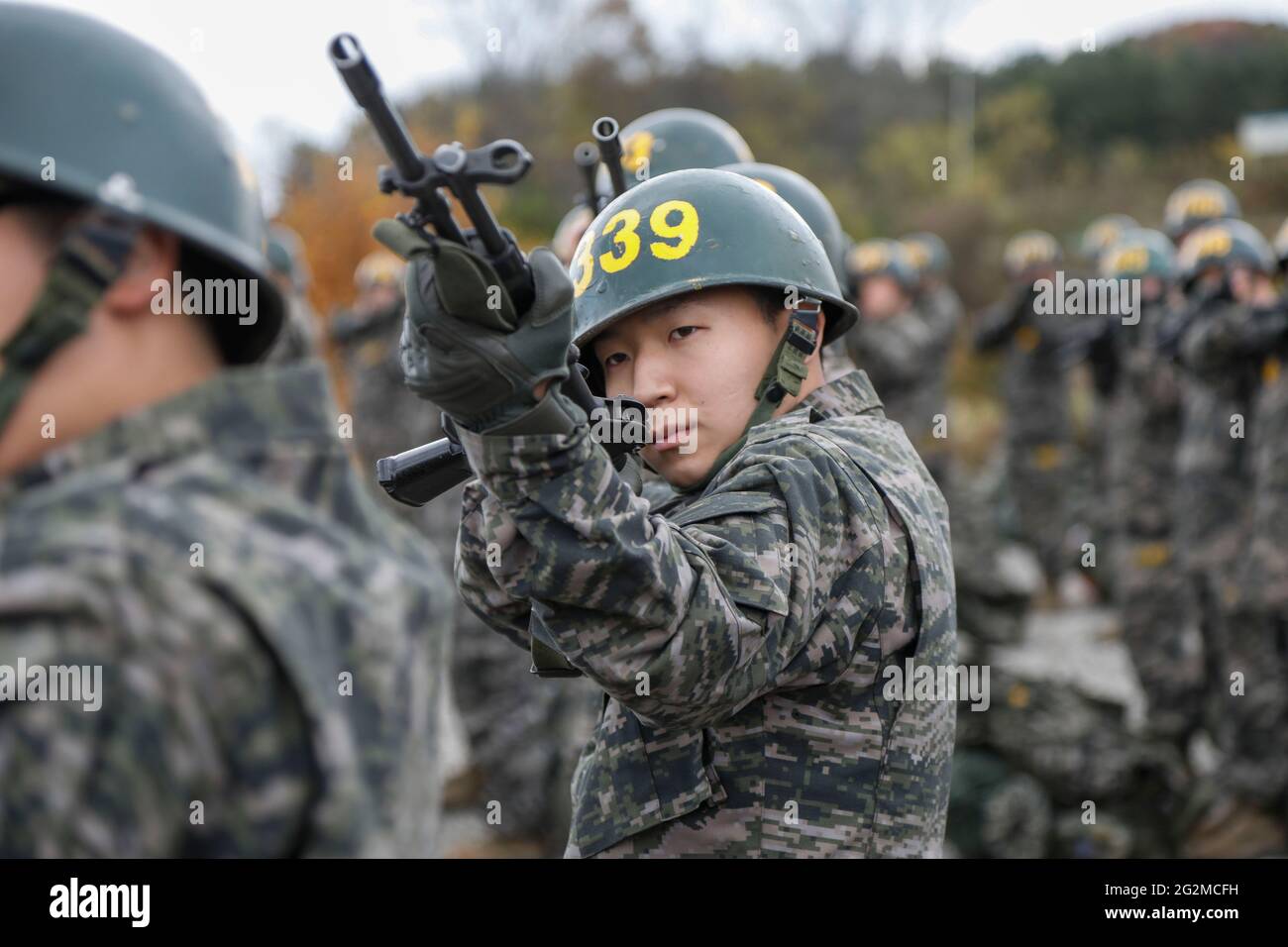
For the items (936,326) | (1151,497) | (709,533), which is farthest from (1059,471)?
(709,533)

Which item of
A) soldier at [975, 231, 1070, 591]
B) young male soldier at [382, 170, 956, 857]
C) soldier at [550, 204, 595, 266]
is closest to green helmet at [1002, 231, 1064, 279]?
soldier at [975, 231, 1070, 591]

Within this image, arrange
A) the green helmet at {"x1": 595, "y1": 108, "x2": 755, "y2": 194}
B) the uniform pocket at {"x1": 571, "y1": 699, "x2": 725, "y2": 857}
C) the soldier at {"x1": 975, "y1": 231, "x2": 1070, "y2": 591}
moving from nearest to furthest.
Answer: the uniform pocket at {"x1": 571, "y1": 699, "x2": 725, "y2": 857}
the green helmet at {"x1": 595, "y1": 108, "x2": 755, "y2": 194}
the soldier at {"x1": 975, "y1": 231, "x2": 1070, "y2": 591}

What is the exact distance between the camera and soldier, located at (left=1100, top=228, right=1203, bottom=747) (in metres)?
8.16

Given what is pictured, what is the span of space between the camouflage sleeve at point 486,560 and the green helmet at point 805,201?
71.1 inches

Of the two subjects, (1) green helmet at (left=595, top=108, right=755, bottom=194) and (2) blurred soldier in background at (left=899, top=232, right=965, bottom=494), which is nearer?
(1) green helmet at (left=595, top=108, right=755, bottom=194)

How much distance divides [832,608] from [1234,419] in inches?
234

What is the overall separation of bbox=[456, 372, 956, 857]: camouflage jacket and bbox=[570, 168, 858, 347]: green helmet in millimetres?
277

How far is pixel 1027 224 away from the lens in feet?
98.9

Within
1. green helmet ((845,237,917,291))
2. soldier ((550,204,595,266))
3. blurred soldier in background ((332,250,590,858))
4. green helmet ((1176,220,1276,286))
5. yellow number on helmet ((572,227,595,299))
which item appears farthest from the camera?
green helmet ((845,237,917,291))

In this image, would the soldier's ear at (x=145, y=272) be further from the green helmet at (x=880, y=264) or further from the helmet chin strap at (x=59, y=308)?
the green helmet at (x=880, y=264)

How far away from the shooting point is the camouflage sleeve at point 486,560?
2.09 meters

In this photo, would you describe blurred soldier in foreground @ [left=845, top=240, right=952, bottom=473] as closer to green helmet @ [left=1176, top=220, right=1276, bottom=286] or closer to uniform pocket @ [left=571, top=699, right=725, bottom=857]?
green helmet @ [left=1176, top=220, right=1276, bottom=286]

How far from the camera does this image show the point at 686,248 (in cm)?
267

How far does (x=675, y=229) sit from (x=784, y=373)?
0.33 meters
